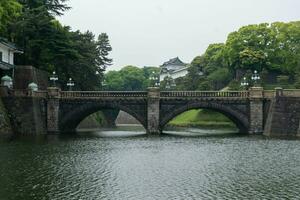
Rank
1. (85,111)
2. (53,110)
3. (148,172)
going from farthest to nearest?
(85,111) < (53,110) < (148,172)

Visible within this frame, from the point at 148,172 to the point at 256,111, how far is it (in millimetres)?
34427

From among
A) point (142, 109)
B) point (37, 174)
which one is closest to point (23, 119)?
point (142, 109)

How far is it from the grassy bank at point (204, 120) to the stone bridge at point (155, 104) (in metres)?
18.0

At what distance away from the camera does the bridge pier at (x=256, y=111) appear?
6175 cm

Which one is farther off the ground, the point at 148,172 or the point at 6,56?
the point at 6,56

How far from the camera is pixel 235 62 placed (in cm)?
9688

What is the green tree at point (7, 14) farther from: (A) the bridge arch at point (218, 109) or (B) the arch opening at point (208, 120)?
(B) the arch opening at point (208, 120)

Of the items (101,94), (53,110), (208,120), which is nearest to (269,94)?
(101,94)

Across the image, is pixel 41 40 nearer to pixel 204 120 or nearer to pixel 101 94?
pixel 101 94

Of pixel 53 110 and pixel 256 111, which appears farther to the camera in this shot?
pixel 53 110

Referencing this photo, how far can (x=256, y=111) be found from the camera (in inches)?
2431

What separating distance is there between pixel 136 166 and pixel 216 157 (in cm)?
746

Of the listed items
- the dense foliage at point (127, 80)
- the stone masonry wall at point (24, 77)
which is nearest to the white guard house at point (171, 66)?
the dense foliage at point (127, 80)

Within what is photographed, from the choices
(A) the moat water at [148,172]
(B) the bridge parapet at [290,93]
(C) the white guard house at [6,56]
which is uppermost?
(C) the white guard house at [6,56]
